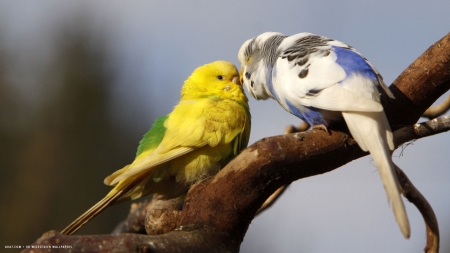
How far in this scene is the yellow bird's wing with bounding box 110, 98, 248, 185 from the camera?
4066 millimetres

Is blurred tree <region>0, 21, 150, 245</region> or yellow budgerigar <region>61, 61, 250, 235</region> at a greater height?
yellow budgerigar <region>61, 61, 250, 235</region>

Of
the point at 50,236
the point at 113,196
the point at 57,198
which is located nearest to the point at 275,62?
the point at 113,196

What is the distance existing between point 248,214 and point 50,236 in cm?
128

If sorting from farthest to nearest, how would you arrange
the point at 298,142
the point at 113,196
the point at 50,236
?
the point at 113,196 < the point at 298,142 < the point at 50,236

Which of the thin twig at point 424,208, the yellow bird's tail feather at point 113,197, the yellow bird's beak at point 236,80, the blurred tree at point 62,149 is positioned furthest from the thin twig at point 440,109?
the blurred tree at point 62,149

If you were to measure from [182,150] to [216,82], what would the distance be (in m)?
1.01

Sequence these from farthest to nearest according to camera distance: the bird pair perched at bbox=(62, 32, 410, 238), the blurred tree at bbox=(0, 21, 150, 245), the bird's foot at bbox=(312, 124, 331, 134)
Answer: the blurred tree at bbox=(0, 21, 150, 245) → the bird's foot at bbox=(312, 124, 331, 134) → the bird pair perched at bbox=(62, 32, 410, 238)

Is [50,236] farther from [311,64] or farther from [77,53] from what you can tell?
[77,53]

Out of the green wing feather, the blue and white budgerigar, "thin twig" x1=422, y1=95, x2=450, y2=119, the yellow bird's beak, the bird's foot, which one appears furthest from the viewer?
"thin twig" x1=422, y1=95, x2=450, y2=119

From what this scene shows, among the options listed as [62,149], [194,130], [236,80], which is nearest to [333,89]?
[194,130]

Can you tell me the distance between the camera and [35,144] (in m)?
9.95

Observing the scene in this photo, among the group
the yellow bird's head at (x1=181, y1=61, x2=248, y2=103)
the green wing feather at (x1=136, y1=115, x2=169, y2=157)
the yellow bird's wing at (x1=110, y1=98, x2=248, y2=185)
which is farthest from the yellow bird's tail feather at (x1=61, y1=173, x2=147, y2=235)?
the yellow bird's head at (x1=181, y1=61, x2=248, y2=103)

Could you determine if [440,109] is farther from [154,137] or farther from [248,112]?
[154,137]

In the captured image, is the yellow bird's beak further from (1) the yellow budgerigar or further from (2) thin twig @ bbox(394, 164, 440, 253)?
(2) thin twig @ bbox(394, 164, 440, 253)
